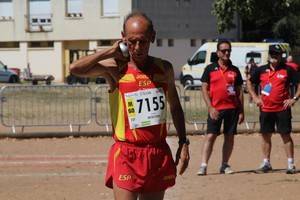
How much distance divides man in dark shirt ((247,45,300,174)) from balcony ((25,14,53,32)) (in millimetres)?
47284

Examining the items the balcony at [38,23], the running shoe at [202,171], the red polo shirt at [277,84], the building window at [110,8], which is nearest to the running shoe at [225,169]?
the running shoe at [202,171]

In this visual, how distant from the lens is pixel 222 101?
1070 centimetres

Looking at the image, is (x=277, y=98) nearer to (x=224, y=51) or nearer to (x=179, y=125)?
(x=224, y=51)

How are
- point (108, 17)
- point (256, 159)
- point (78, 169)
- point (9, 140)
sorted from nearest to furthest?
point (78, 169), point (256, 159), point (9, 140), point (108, 17)

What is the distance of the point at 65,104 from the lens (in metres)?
16.8

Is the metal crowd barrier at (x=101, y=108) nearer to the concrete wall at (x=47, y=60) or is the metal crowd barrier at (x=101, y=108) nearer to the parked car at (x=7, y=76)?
the parked car at (x=7, y=76)

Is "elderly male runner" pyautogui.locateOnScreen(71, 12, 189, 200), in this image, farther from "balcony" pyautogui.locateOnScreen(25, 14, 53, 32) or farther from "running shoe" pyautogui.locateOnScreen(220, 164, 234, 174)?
"balcony" pyautogui.locateOnScreen(25, 14, 53, 32)

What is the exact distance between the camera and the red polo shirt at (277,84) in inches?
424

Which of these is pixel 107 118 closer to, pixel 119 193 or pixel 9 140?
pixel 9 140

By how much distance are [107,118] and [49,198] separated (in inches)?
311

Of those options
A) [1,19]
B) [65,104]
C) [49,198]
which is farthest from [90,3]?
[49,198]

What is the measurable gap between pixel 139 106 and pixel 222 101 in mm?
5563

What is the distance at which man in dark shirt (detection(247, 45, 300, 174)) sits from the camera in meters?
10.7

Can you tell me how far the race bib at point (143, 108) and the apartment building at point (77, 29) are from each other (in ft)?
162
